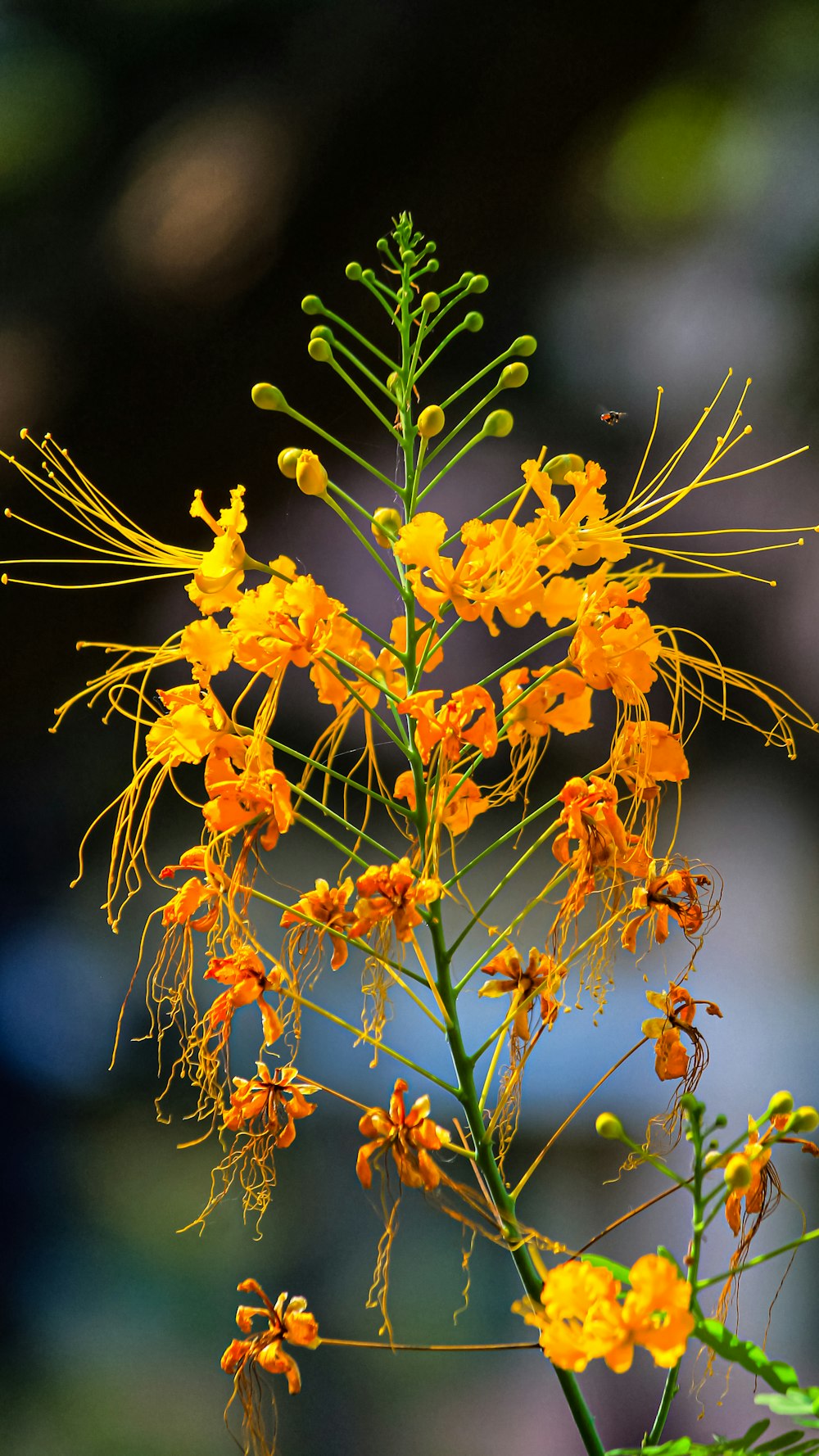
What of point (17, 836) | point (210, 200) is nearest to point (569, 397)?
point (210, 200)

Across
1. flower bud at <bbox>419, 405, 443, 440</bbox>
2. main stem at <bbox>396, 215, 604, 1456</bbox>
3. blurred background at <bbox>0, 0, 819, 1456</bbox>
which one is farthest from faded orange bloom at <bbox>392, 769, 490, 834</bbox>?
blurred background at <bbox>0, 0, 819, 1456</bbox>

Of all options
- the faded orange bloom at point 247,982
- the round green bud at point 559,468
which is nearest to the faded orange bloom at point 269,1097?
the faded orange bloom at point 247,982

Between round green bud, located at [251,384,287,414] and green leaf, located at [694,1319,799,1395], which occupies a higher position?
round green bud, located at [251,384,287,414]

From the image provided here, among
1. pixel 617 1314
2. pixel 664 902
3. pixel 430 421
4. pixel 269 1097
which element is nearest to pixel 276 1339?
pixel 269 1097

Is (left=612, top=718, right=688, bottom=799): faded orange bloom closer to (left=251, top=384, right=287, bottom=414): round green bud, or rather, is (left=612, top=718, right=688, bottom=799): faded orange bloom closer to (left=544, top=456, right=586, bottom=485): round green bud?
(left=544, top=456, right=586, bottom=485): round green bud

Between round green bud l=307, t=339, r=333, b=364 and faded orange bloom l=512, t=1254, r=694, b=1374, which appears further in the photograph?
round green bud l=307, t=339, r=333, b=364

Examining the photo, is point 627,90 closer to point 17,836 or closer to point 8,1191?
point 17,836

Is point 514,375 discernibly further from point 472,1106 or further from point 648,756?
point 472,1106
